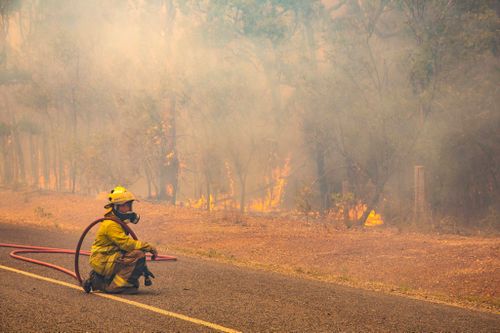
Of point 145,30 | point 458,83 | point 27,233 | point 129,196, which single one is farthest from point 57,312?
point 145,30

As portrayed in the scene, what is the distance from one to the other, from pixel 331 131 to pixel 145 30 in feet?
47.0

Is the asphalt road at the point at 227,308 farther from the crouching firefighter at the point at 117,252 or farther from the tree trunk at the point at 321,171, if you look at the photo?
the tree trunk at the point at 321,171

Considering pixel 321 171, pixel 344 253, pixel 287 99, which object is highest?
pixel 287 99

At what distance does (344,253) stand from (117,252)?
24.9 feet

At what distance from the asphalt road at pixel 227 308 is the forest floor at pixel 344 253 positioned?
4.59 ft

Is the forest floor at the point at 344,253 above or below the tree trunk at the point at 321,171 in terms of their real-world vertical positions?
below

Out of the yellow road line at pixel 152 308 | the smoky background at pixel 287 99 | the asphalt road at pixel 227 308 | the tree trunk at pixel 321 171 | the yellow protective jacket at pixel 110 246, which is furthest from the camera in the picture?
the tree trunk at pixel 321 171

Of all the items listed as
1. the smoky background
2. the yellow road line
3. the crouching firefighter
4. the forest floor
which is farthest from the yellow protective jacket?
the smoky background

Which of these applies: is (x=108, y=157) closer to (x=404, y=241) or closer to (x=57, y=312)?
(x=404, y=241)

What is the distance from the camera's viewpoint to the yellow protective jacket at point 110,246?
8.07m

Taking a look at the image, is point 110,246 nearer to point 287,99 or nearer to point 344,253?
point 344,253

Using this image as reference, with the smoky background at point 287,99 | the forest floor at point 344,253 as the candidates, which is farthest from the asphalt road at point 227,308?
the smoky background at point 287,99

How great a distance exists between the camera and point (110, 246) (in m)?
8.23

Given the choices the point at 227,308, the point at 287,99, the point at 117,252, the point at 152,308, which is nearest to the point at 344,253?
the point at 227,308
